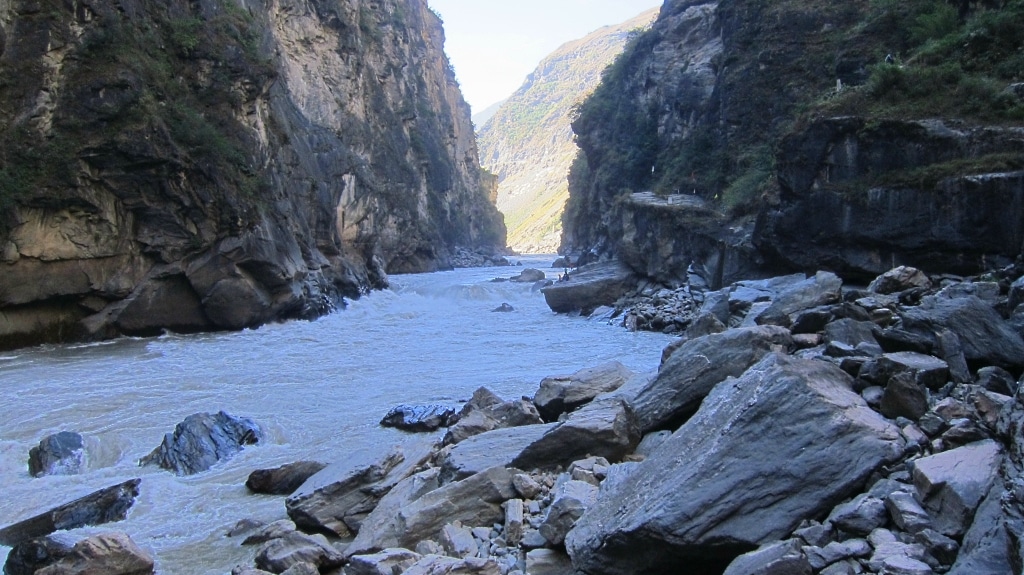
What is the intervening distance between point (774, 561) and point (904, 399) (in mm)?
1833

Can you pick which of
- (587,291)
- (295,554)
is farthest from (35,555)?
(587,291)

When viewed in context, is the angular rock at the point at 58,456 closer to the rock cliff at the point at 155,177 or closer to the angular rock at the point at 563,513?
the angular rock at the point at 563,513

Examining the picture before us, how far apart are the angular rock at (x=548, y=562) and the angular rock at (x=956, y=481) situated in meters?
1.96

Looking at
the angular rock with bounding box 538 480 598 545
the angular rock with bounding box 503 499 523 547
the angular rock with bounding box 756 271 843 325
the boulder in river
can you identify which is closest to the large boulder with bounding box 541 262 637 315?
the angular rock with bounding box 756 271 843 325

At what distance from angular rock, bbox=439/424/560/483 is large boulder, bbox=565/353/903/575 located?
1.78 m

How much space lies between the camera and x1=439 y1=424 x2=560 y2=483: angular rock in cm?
609

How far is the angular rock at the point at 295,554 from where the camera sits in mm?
5105

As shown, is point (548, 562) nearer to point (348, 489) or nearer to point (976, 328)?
point (348, 489)

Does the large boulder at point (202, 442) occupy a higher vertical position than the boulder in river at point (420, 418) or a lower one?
higher

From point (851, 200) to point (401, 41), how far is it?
4463cm

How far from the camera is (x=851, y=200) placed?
50.6ft

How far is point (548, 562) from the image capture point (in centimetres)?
439


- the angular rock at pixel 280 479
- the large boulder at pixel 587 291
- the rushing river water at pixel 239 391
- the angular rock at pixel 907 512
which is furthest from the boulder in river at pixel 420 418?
the large boulder at pixel 587 291

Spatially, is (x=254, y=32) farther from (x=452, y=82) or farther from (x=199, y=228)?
(x=452, y=82)
